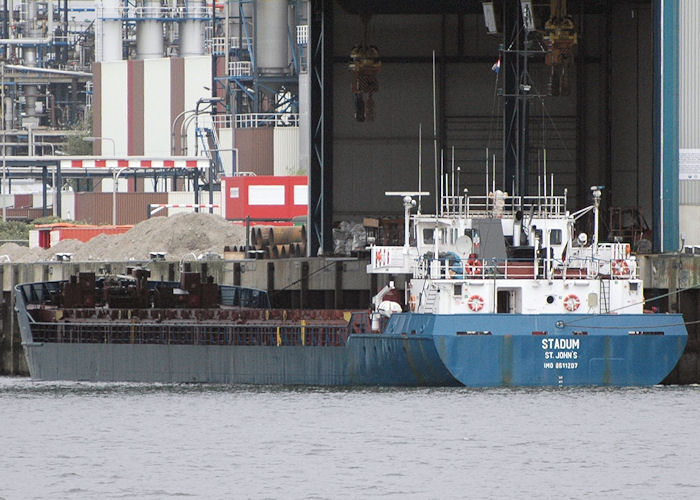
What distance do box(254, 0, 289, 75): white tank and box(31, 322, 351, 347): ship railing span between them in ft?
180

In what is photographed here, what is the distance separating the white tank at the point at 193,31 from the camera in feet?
408

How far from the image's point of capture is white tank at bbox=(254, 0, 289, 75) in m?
101

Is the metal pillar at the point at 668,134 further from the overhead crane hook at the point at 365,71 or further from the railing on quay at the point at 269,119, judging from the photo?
the railing on quay at the point at 269,119

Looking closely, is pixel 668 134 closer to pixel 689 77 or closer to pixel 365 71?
pixel 689 77

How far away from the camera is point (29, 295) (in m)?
50.0

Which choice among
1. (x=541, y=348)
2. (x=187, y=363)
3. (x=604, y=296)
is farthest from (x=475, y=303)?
(x=187, y=363)

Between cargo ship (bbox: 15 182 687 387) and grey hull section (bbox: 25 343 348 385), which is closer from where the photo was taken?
cargo ship (bbox: 15 182 687 387)

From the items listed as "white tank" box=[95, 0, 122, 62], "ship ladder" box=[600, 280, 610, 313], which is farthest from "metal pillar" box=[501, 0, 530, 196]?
"white tank" box=[95, 0, 122, 62]

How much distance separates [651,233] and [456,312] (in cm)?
1278

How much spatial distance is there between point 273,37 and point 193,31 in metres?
25.4

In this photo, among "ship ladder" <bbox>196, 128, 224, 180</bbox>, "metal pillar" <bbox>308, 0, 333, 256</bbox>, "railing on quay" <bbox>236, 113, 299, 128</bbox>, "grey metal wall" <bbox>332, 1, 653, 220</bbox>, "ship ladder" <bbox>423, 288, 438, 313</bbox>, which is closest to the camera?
"ship ladder" <bbox>423, 288, 438, 313</bbox>

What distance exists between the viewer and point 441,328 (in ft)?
128

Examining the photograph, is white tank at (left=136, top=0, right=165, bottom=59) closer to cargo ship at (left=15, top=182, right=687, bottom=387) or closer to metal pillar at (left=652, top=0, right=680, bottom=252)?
cargo ship at (left=15, top=182, right=687, bottom=387)

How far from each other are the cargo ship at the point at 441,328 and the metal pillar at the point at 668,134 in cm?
561
